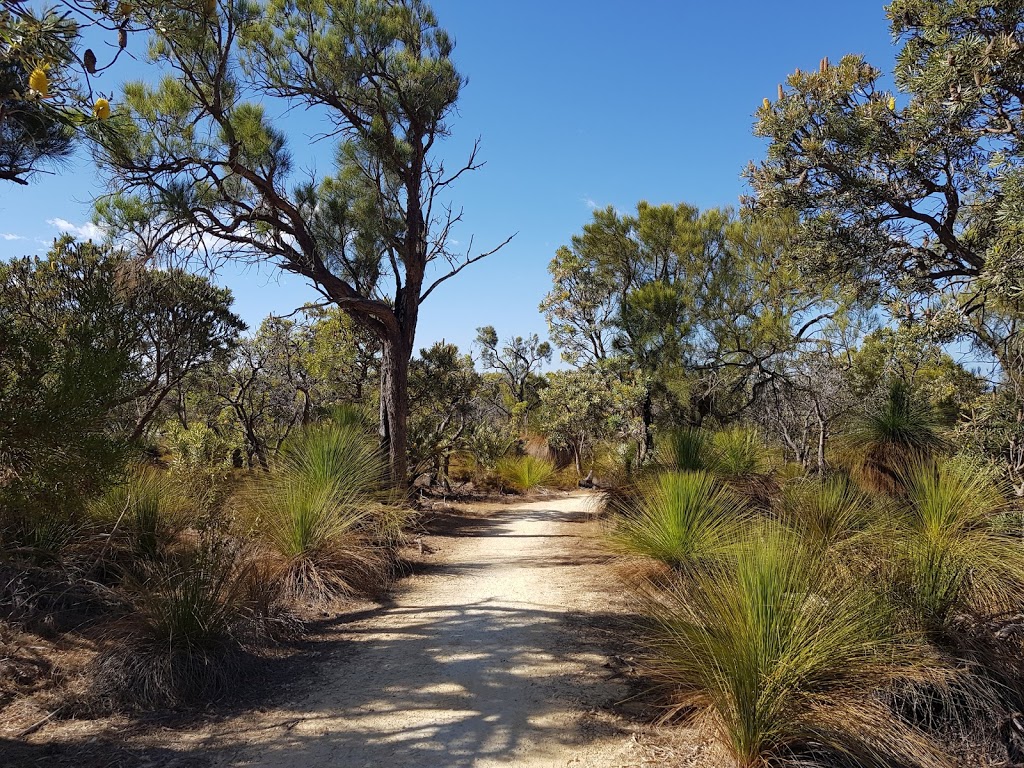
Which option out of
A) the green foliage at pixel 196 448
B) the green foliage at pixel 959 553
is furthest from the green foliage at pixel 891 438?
the green foliage at pixel 196 448

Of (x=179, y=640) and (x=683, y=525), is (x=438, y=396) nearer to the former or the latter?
(x=683, y=525)

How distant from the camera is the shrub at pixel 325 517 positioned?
230 inches

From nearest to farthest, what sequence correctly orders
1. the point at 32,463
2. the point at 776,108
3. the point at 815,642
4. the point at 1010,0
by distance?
1. the point at 815,642
2. the point at 32,463
3. the point at 1010,0
4. the point at 776,108

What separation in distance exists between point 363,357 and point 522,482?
6.02 meters

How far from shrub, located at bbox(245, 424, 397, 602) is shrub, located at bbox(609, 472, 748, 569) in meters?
2.75

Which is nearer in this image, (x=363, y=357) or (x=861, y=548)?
(x=861, y=548)

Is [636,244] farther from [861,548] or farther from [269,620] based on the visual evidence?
[269,620]

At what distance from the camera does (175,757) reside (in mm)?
3062

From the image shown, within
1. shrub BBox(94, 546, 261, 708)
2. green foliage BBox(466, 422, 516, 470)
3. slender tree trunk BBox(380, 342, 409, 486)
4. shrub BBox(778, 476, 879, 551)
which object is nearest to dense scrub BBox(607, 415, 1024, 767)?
shrub BBox(778, 476, 879, 551)

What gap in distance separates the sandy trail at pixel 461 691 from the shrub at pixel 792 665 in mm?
566

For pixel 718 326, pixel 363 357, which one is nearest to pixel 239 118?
pixel 363 357

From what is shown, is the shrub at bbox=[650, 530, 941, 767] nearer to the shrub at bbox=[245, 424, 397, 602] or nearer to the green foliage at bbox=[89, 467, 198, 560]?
the shrub at bbox=[245, 424, 397, 602]

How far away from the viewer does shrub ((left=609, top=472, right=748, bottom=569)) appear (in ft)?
19.3

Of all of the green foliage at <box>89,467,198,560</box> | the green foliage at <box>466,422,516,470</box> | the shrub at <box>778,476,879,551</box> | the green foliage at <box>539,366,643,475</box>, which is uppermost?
the green foliage at <box>539,366,643,475</box>
